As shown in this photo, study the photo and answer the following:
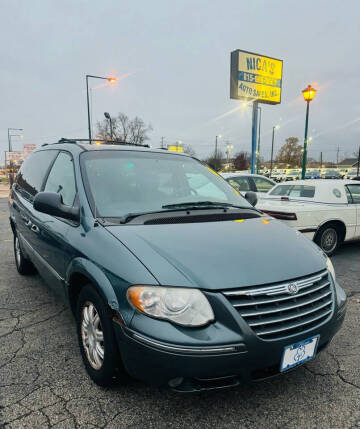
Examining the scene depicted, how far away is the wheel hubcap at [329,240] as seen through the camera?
19.6 feet

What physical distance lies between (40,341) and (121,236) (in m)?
1.53

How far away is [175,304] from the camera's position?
69.2 inches

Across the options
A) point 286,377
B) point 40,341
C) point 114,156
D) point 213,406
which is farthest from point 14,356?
point 286,377

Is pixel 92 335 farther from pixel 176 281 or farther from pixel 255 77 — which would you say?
pixel 255 77

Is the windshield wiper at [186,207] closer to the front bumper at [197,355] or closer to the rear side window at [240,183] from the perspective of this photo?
the front bumper at [197,355]

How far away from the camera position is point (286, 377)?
7.84 feet

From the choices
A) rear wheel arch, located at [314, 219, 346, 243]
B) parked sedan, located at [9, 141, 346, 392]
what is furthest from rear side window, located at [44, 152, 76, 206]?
rear wheel arch, located at [314, 219, 346, 243]

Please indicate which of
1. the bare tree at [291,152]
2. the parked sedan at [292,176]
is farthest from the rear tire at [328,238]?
the bare tree at [291,152]

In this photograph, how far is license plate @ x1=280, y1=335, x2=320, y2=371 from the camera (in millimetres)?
1870

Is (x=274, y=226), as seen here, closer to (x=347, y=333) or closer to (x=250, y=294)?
(x=250, y=294)

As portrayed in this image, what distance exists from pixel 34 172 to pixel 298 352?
3.60 m

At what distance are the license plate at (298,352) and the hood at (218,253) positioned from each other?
391mm

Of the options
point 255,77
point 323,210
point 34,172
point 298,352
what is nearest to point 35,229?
point 34,172

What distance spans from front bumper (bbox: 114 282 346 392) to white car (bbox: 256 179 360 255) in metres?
4.08
